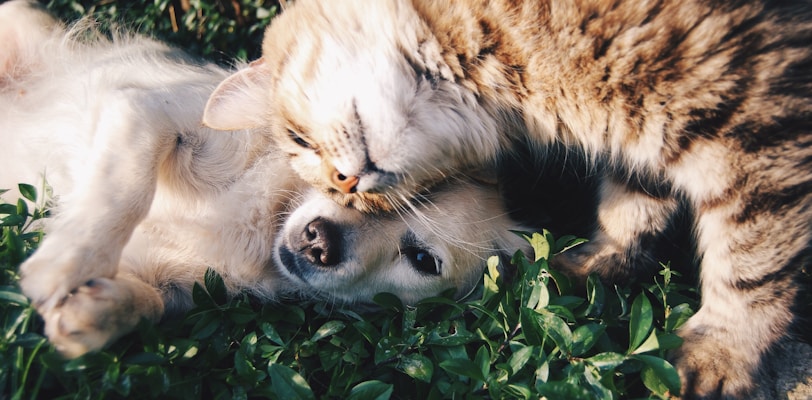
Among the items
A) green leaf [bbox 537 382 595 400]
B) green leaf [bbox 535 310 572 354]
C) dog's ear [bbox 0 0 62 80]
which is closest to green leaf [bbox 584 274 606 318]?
green leaf [bbox 535 310 572 354]

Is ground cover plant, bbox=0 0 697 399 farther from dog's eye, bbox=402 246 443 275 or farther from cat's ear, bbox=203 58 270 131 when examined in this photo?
cat's ear, bbox=203 58 270 131

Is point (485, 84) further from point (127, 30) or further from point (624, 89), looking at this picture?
point (127, 30)

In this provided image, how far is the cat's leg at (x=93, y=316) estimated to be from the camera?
2.17 m

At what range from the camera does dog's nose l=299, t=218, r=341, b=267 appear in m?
2.79

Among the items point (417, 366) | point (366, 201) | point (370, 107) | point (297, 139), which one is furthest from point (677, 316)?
point (297, 139)

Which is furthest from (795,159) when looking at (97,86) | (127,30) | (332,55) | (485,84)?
(127,30)

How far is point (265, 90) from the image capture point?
117 inches

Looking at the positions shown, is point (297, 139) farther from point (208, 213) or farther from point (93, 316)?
point (93, 316)

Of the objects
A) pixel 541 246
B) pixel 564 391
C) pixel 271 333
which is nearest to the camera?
pixel 564 391

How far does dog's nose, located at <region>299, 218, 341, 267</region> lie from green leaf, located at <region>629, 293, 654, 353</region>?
119 cm

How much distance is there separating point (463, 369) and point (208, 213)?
1431mm

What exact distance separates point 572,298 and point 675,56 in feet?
3.07

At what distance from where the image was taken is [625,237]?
2.91 metres

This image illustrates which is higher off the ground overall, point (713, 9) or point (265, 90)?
point (713, 9)
